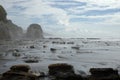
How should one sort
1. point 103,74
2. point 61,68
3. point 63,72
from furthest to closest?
point 61,68 → point 63,72 → point 103,74

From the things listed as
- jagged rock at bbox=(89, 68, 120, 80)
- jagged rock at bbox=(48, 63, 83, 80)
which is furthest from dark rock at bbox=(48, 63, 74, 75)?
jagged rock at bbox=(89, 68, 120, 80)

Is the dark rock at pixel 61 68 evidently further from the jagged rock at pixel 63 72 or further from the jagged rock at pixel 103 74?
the jagged rock at pixel 103 74

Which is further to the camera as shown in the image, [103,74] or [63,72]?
[63,72]

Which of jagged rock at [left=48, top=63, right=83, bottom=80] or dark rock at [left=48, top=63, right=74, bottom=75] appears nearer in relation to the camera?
jagged rock at [left=48, top=63, right=83, bottom=80]

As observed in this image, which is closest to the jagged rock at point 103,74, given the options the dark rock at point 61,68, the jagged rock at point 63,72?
the jagged rock at point 63,72

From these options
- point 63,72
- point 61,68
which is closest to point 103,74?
point 63,72

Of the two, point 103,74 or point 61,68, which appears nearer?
point 103,74

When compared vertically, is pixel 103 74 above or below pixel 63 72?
above

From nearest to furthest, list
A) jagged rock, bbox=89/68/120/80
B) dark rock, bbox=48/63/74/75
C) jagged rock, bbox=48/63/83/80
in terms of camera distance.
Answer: jagged rock, bbox=89/68/120/80 → jagged rock, bbox=48/63/83/80 → dark rock, bbox=48/63/74/75

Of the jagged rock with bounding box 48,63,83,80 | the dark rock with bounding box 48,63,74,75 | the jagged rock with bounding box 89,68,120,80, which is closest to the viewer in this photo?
the jagged rock with bounding box 89,68,120,80

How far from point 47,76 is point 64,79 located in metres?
3.54

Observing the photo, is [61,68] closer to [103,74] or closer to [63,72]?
[63,72]

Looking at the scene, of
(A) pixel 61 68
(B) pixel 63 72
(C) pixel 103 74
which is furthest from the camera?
(A) pixel 61 68

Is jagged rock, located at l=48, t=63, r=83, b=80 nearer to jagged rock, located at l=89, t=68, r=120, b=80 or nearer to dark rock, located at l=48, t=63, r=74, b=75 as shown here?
dark rock, located at l=48, t=63, r=74, b=75
